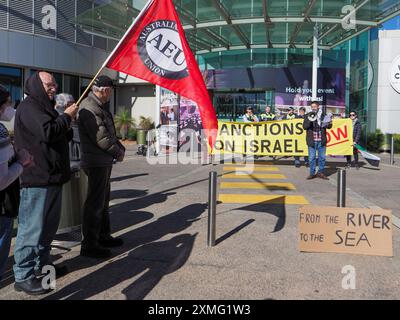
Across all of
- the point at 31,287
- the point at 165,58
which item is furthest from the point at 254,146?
the point at 31,287

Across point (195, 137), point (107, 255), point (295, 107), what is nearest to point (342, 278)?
point (107, 255)

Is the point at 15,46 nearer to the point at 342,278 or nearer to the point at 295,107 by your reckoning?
the point at 295,107

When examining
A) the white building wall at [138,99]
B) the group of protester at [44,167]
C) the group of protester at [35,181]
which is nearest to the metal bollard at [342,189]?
the group of protester at [44,167]

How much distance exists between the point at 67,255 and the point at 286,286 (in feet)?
8.19

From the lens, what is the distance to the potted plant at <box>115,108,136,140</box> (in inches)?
1077

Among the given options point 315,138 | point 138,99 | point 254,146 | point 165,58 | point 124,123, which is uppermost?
point 138,99

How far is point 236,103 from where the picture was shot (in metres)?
25.4

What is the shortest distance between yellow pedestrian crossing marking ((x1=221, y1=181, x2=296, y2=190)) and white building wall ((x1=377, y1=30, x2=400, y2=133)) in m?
15.4

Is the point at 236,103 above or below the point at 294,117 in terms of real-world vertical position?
above

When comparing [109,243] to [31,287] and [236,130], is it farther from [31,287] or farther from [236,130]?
[236,130]

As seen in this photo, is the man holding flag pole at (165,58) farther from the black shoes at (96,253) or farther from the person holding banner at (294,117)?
the person holding banner at (294,117)

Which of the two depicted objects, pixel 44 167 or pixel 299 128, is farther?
pixel 299 128

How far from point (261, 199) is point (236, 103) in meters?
17.2

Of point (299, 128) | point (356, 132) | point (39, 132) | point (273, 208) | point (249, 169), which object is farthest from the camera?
point (299, 128)
